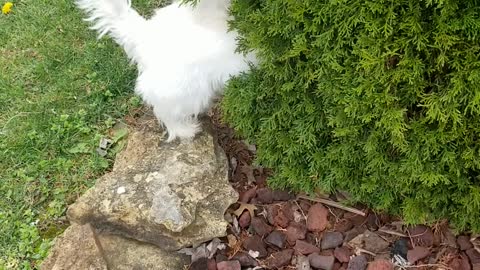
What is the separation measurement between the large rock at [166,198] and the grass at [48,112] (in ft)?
1.29

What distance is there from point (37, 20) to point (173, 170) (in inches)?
84.2

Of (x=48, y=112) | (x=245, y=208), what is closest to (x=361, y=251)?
(x=245, y=208)

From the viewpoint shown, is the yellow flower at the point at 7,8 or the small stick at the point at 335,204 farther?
the yellow flower at the point at 7,8

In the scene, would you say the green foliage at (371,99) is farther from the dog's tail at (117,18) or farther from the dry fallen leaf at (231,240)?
the dog's tail at (117,18)

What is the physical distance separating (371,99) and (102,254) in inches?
58.9

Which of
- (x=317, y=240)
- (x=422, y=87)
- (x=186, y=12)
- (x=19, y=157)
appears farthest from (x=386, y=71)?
(x=19, y=157)

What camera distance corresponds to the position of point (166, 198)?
283 centimetres

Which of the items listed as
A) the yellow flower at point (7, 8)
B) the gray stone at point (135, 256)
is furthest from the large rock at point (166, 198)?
the yellow flower at point (7, 8)

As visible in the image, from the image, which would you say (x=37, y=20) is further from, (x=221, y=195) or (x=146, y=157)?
(x=221, y=195)

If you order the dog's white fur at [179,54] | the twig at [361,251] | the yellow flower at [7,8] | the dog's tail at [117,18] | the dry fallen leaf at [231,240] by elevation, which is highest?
the yellow flower at [7,8]

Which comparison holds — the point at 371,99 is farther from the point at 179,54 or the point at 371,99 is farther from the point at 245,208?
the point at 179,54

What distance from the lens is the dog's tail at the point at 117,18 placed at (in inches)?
121

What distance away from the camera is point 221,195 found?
290 cm

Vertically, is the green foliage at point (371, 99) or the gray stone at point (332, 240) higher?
the green foliage at point (371, 99)
